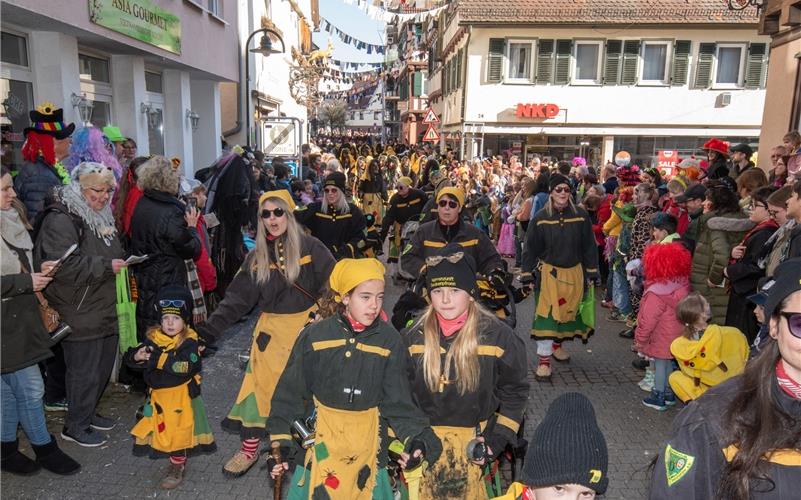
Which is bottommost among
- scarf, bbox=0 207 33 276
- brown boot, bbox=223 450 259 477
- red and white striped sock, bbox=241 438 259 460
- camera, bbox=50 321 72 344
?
brown boot, bbox=223 450 259 477

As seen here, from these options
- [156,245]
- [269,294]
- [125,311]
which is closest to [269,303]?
[269,294]

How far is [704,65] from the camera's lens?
23.0 metres

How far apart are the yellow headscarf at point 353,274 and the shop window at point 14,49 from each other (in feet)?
19.1

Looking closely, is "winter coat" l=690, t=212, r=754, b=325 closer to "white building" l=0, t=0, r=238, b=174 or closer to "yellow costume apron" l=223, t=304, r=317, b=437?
"yellow costume apron" l=223, t=304, r=317, b=437

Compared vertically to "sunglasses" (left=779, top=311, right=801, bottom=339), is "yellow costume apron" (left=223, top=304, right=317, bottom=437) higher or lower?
lower

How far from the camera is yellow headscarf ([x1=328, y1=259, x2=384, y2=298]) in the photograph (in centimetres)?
288

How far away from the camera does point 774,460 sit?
5.41 ft

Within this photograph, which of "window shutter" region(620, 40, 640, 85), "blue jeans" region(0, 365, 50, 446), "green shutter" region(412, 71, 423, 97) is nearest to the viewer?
"blue jeans" region(0, 365, 50, 446)

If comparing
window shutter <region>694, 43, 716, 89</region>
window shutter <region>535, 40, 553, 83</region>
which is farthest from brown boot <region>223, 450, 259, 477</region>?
window shutter <region>694, 43, 716, 89</region>

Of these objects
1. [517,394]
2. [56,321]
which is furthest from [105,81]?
[517,394]

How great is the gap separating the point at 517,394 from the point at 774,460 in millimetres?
1463

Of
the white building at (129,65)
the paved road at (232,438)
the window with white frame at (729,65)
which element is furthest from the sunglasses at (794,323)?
the window with white frame at (729,65)

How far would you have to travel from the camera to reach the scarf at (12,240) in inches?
148

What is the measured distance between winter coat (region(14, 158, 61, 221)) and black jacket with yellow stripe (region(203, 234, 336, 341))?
216 centimetres
